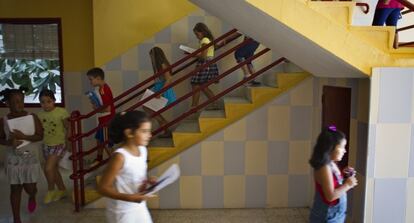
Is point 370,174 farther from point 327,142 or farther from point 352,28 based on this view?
point 352,28

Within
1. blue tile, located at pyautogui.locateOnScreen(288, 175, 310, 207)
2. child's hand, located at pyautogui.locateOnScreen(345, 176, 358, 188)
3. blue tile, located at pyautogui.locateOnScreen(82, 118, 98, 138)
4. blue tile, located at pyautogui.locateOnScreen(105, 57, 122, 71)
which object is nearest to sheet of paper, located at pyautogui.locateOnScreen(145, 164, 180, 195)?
child's hand, located at pyautogui.locateOnScreen(345, 176, 358, 188)

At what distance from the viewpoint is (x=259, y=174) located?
10.8ft

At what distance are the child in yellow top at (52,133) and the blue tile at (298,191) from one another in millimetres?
2139

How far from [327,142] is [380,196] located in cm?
82

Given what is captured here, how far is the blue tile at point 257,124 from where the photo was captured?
3.21m

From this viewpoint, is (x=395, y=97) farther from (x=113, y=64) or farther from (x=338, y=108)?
(x=113, y=64)

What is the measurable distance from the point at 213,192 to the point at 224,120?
2.15 feet

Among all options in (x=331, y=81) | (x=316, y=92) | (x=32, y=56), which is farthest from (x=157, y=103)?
(x=32, y=56)

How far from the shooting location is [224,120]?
327 cm

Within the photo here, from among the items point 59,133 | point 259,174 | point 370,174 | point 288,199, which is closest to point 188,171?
point 259,174

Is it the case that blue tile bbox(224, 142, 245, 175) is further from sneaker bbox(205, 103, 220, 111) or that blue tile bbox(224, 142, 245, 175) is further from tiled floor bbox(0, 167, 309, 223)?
sneaker bbox(205, 103, 220, 111)

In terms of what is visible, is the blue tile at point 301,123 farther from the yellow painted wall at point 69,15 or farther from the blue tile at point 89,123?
the yellow painted wall at point 69,15

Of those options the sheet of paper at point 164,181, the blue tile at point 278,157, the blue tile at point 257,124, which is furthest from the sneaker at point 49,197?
the sheet of paper at point 164,181

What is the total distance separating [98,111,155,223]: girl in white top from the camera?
1657 mm
